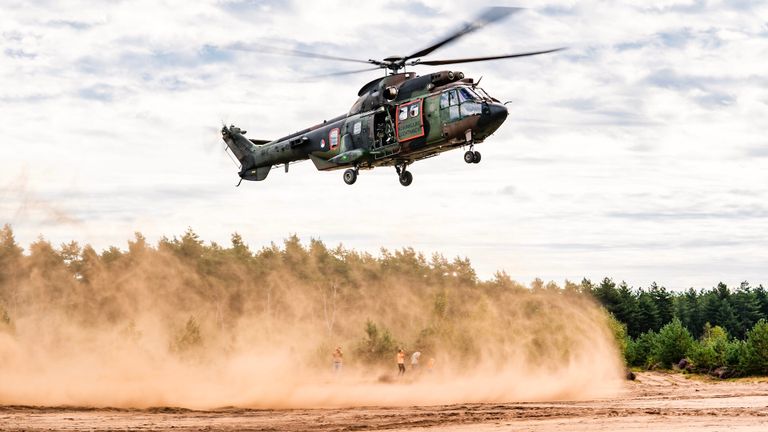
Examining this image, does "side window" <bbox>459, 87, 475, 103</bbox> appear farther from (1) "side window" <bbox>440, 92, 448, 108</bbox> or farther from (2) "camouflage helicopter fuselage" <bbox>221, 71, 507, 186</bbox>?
(1) "side window" <bbox>440, 92, 448, 108</bbox>

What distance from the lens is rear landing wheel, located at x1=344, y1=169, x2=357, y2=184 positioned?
29422mm

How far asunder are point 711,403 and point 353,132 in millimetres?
14310

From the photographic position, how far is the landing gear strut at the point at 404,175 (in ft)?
97.1

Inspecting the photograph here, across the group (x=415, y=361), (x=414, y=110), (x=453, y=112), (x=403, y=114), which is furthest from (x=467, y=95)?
(x=415, y=361)

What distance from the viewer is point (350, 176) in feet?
96.8

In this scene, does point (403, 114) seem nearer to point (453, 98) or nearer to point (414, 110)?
point (414, 110)

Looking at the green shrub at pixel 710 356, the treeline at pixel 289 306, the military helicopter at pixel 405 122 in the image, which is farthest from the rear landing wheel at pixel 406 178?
the green shrub at pixel 710 356

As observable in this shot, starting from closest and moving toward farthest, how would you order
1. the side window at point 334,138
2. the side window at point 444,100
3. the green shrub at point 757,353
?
the side window at point 444,100 → the side window at point 334,138 → the green shrub at point 757,353

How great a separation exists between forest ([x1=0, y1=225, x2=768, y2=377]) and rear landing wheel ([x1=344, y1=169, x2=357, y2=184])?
34.5 feet

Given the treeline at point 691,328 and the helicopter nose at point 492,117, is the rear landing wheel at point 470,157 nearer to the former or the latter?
the helicopter nose at point 492,117

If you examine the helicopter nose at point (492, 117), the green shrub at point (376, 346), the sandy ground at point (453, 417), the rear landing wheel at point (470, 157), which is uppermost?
the helicopter nose at point (492, 117)

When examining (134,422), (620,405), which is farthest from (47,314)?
(620,405)

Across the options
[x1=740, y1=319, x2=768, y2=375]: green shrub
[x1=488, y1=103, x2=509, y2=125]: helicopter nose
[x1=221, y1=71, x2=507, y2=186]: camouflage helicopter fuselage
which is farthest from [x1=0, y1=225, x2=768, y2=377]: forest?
[x1=488, y1=103, x2=509, y2=125]: helicopter nose

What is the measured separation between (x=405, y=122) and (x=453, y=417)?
8986mm
